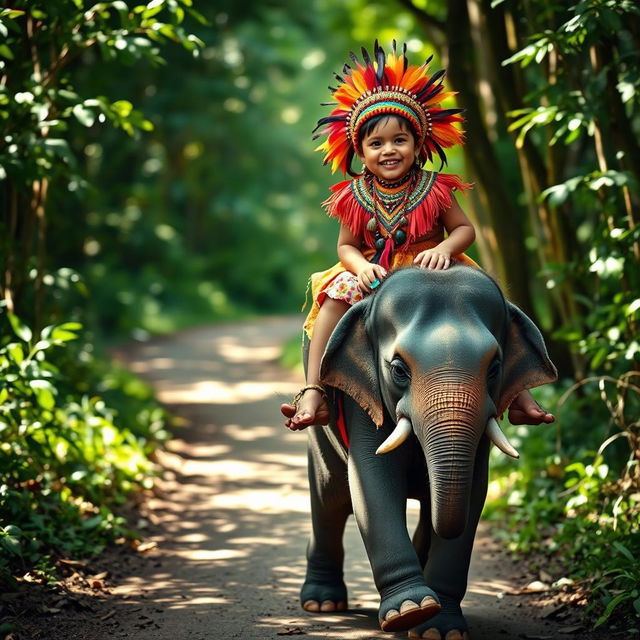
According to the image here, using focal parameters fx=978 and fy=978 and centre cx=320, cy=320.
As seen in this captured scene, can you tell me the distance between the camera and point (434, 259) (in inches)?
170

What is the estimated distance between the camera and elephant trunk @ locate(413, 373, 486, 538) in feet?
12.0

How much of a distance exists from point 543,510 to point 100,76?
750 centimetres

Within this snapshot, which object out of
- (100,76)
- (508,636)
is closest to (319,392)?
(508,636)

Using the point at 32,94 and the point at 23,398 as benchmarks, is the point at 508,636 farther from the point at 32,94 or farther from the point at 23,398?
the point at 32,94

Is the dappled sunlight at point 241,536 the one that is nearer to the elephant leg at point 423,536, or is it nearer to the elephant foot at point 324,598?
the elephant foot at point 324,598

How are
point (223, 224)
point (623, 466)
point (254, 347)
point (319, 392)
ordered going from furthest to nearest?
point (223, 224)
point (254, 347)
point (623, 466)
point (319, 392)

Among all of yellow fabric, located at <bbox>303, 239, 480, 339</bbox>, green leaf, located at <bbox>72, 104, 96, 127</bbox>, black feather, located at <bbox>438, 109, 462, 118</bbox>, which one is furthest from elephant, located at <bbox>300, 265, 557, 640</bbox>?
green leaf, located at <bbox>72, 104, 96, 127</bbox>

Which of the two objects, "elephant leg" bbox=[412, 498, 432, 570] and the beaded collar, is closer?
the beaded collar

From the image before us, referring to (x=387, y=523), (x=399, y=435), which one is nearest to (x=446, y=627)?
(x=387, y=523)

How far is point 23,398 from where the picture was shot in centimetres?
595

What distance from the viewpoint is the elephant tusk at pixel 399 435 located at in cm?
389

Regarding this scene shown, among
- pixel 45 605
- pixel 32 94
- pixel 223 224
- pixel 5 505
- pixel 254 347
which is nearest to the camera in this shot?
pixel 45 605

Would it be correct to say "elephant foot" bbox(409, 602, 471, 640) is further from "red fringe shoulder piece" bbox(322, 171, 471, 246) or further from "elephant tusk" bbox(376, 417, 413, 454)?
"red fringe shoulder piece" bbox(322, 171, 471, 246)

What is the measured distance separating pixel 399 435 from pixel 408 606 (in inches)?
26.8
